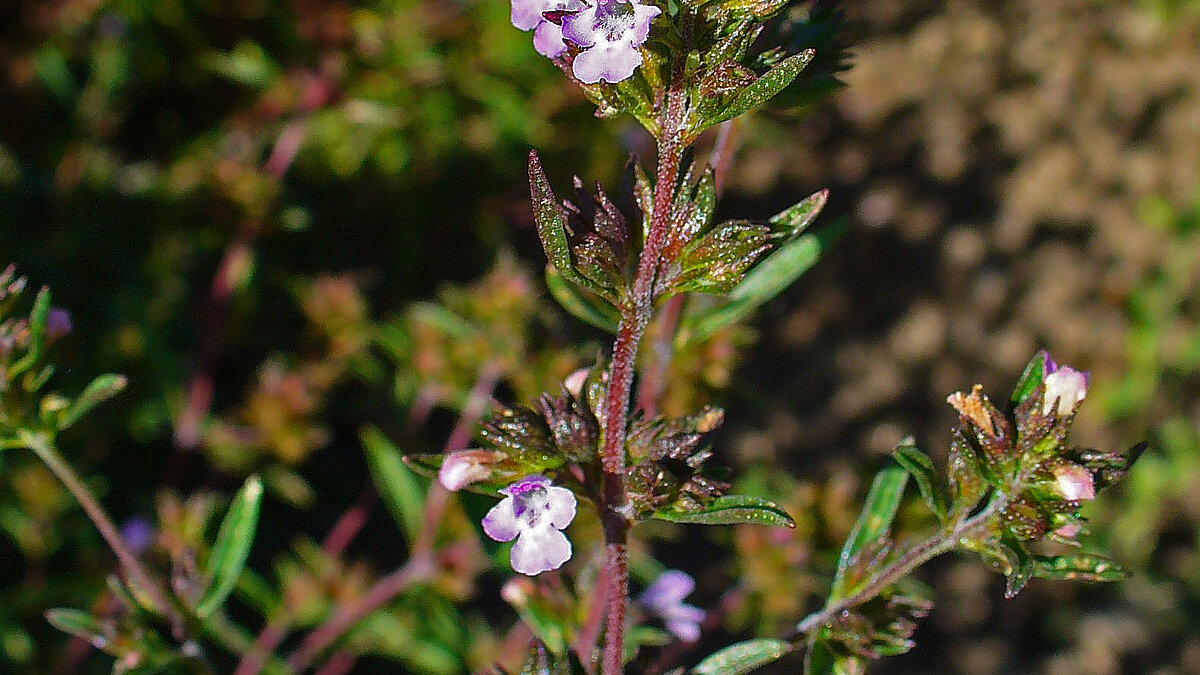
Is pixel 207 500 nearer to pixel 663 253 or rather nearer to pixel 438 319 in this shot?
pixel 438 319

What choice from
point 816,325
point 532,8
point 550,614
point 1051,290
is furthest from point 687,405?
point 1051,290

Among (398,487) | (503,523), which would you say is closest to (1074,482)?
→ (503,523)

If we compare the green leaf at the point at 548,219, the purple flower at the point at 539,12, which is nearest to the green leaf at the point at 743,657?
the green leaf at the point at 548,219

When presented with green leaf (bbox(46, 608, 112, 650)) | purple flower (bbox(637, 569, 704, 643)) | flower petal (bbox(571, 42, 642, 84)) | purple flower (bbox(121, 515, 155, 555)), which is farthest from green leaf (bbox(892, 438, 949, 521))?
purple flower (bbox(121, 515, 155, 555))

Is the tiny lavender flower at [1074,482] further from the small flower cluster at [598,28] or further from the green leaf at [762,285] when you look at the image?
the small flower cluster at [598,28]

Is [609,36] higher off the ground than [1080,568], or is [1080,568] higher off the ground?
[609,36]

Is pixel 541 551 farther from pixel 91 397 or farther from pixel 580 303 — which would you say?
pixel 91 397

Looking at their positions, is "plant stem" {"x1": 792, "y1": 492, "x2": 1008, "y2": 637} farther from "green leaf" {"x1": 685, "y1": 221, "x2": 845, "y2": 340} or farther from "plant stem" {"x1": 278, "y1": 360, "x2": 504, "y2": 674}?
"plant stem" {"x1": 278, "y1": 360, "x2": 504, "y2": 674}
